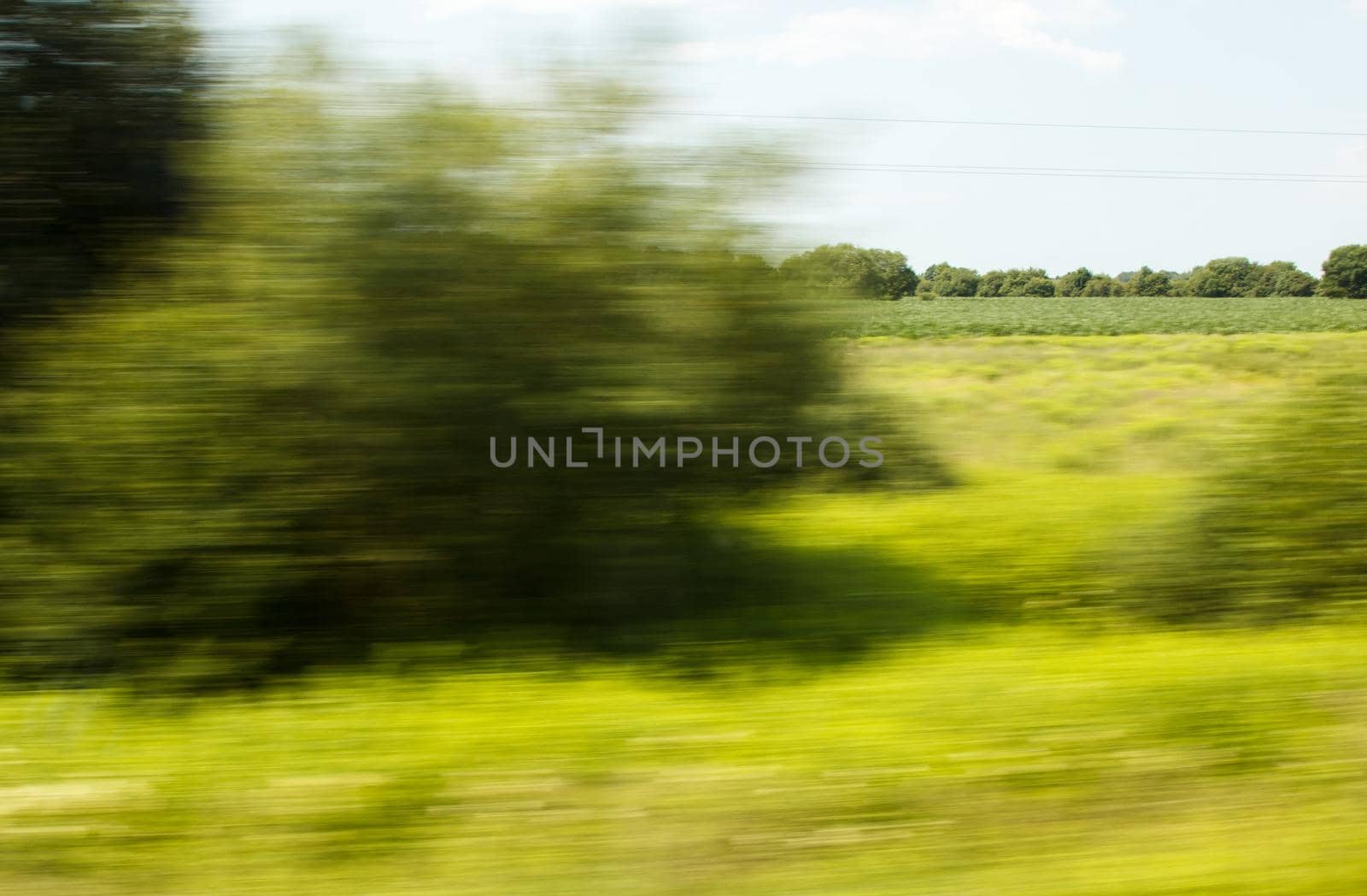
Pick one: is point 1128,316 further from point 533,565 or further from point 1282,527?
point 533,565

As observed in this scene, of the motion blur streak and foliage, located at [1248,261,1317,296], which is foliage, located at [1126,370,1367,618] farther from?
foliage, located at [1248,261,1317,296]

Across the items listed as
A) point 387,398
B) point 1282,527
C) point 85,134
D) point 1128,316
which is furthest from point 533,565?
point 1128,316

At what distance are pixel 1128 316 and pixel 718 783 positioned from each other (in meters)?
48.2

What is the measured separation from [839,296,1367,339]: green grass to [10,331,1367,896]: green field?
927 inches

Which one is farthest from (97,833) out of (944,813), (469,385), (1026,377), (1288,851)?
(1026,377)

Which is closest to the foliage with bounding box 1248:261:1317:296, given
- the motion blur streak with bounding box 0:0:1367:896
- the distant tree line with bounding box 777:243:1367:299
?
the distant tree line with bounding box 777:243:1367:299

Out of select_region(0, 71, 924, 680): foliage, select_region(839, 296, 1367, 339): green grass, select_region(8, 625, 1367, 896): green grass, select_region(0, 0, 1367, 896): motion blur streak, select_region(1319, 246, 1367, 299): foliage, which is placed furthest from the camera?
select_region(1319, 246, 1367, 299): foliage

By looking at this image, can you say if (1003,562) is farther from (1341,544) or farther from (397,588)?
(397,588)

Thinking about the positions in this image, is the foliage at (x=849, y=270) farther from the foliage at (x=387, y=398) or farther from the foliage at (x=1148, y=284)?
the foliage at (x=1148, y=284)

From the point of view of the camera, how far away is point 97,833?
3.96m

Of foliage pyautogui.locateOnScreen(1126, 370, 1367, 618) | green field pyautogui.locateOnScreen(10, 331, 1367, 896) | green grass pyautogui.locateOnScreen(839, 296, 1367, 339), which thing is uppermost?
green grass pyautogui.locateOnScreen(839, 296, 1367, 339)

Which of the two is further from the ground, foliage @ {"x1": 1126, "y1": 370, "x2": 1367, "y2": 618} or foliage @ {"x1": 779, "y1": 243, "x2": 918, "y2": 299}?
foliage @ {"x1": 779, "y1": 243, "x2": 918, "y2": 299}

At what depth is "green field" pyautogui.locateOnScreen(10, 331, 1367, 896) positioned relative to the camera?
366 centimetres

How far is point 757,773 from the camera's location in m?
4.36
